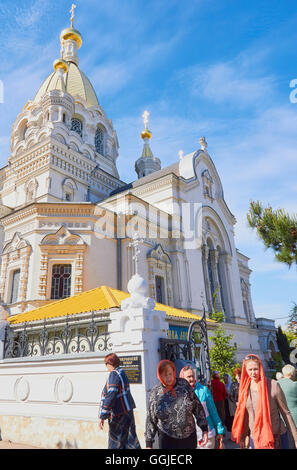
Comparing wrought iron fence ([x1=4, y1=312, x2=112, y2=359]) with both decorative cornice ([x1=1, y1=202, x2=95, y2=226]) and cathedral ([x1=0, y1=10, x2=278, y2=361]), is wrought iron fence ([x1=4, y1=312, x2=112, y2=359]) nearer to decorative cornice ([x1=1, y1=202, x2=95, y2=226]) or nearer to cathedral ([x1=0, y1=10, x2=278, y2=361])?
cathedral ([x1=0, y1=10, x2=278, y2=361])

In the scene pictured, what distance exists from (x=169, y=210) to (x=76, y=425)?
51.7 ft

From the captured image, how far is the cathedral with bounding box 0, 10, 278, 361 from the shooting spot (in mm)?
15359

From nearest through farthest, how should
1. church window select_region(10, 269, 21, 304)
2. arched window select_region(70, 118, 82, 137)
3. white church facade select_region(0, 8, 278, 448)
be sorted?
Answer: 1. white church facade select_region(0, 8, 278, 448)
2. church window select_region(10, 269, 21, 304)
3. arched window select_region(70, 118, 82, 137)

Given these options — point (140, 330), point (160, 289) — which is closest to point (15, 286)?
point (160, 289)

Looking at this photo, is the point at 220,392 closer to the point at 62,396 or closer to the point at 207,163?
the point at 62,396

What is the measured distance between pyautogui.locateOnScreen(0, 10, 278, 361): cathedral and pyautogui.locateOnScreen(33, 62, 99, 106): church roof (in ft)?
0.40

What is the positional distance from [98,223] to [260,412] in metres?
13.5

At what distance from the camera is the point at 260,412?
3.45 meters

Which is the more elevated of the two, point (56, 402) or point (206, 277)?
point (206, 277)

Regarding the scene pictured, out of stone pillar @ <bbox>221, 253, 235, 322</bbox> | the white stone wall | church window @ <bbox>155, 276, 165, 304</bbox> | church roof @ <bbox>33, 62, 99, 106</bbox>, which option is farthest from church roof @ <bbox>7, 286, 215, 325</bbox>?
church roof @ <bbox>33, 62, 99, 106</bbox>

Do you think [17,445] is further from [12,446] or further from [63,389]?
[63,389]

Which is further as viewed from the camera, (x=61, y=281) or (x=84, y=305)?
(x=61, y=281)
